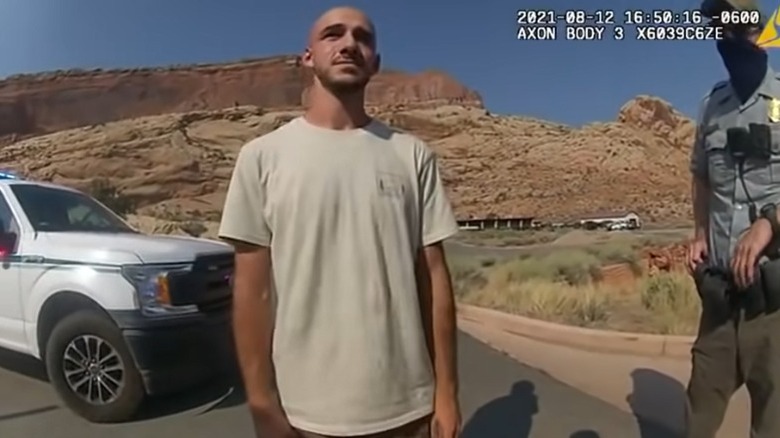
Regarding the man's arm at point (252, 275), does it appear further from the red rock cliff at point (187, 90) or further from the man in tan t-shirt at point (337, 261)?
the red rock cliff at point (187, 90)

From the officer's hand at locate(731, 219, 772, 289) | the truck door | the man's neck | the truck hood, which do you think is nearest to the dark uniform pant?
the officer's hand at locate(731, 219, 772, 289)

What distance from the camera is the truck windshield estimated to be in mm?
2123

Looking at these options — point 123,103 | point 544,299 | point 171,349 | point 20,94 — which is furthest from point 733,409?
point 20,94

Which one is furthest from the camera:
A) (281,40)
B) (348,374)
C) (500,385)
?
(500,385)

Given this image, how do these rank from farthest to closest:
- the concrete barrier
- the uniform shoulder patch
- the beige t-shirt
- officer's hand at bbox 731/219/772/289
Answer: the concrete barrier, the uniform shoulder patch, officer's hand at bbox 731/219/772/289, the beige t-shirt

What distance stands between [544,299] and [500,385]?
297mm

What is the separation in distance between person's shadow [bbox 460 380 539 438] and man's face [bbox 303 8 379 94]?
1189mm

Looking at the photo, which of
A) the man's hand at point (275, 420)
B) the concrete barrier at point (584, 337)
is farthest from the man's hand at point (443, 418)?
the concrete barrier at point (584, 337)

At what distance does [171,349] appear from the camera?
6.81 ft

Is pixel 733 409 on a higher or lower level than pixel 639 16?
lower

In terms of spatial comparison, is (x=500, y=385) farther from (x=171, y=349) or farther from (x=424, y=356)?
(x=171, y=349)

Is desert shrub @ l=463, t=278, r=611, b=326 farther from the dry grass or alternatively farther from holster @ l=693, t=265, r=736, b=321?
holster @ l=693, t=265, r=736, b=321

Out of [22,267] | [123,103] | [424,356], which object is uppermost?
[123,103]

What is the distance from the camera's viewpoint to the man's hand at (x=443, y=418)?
1.50 meters
